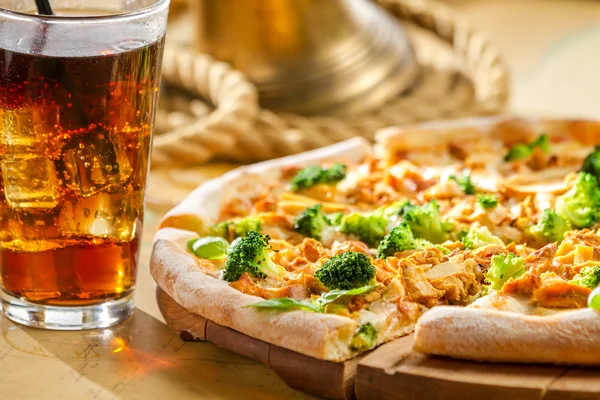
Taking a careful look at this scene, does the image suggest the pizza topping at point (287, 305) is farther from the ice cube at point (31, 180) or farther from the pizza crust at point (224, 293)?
the ice cube at point (31, 180)

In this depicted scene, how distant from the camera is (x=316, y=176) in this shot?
5.44 metres

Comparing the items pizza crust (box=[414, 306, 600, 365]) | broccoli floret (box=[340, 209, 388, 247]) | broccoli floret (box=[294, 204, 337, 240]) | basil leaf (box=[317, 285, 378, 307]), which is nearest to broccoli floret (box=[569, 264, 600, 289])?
pizza crust (box=[414, 306, 600, 365])

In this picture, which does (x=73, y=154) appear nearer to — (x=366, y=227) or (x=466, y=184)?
(x=366, y=227)

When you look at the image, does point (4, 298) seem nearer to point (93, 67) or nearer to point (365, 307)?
point (93, 67)

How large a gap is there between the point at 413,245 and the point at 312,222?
53 centimetres

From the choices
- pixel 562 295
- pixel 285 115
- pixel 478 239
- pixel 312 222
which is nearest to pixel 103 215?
pixel 312 222

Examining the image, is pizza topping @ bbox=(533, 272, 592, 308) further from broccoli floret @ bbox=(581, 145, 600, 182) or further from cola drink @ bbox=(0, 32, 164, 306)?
cola drink @ bbox=(0, 32, 164, 306)

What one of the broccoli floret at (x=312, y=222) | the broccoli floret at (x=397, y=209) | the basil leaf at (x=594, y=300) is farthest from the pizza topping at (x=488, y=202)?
the basil leaf at (x=594, y=300)

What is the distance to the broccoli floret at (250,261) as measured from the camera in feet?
14.1

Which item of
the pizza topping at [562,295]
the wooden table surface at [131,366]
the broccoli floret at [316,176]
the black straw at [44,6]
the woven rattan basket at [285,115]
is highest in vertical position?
the black straw at [44,6]

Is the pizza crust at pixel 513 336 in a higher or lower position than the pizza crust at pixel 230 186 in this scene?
higher

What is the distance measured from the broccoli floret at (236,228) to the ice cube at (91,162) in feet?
2.30

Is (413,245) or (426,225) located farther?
(426,225)

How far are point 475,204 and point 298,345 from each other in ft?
5.41
